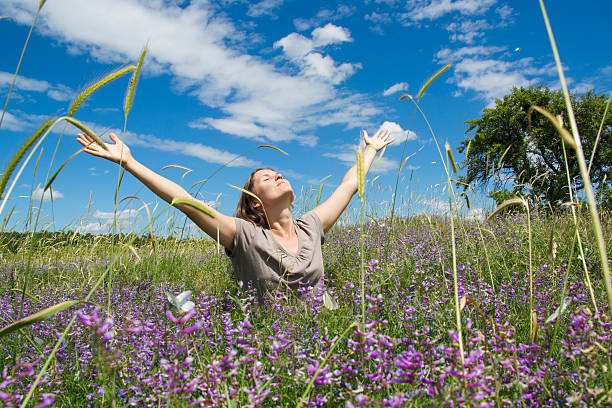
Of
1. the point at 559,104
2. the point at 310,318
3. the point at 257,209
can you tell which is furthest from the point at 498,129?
the point at 310,318

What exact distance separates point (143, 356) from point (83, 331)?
2.82ft

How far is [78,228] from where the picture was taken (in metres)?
6.47

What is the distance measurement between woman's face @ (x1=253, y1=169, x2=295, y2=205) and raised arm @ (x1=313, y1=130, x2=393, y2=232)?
55cm

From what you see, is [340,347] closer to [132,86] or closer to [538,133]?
[132,86]

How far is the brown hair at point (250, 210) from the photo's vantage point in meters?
4.46

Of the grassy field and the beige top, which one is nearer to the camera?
the grassy field

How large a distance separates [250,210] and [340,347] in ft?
9.27

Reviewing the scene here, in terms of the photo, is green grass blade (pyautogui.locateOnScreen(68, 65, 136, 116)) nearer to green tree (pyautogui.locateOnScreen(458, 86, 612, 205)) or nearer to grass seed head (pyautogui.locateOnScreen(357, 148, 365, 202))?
grass seed head (pyautogui.locateOnScreen(357, 148, 365, 202))

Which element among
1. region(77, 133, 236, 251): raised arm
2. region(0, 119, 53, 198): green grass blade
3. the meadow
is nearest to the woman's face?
region(77, 133, 236, 251): raised arm

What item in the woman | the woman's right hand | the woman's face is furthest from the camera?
the woman's face

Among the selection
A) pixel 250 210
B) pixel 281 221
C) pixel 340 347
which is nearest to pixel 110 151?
pixel 281 221

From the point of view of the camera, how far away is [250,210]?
15.3ft

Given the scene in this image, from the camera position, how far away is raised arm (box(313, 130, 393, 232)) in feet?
14.9

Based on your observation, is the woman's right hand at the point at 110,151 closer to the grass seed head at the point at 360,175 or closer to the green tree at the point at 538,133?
the grass seed head at the point at 360,175
